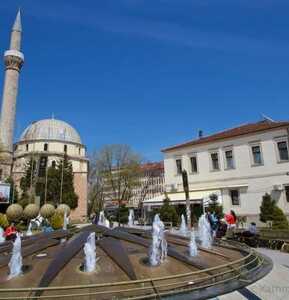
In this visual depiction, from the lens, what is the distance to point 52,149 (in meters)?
59.9

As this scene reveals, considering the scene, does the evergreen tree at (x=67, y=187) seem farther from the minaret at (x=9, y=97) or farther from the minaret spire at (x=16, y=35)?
the minaret spire at (x=16, y=35)

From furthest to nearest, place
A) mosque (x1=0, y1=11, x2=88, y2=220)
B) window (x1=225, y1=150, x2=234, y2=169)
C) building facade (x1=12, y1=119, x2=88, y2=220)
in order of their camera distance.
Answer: building facade (x1=12, y1=119, x2=88, y2=220)
mosque (x1=0, y1=11, x2=88, y2=220)
window (x1=225, y1=150, x2=234, y2=169)

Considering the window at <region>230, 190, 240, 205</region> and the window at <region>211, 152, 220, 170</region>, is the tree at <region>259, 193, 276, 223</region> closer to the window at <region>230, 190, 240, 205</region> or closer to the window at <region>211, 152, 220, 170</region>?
the window at <region>230, 190, 240, 205</region>

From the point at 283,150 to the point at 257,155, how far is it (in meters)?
2.22

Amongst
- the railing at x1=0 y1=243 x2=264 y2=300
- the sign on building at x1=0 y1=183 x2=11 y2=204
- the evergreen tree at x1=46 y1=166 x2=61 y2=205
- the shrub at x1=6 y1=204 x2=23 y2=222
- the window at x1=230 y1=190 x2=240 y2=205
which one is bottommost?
the railing at x1=0 y1=243 x2=264 y2=300

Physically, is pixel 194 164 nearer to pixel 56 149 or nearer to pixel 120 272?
pixel 120 272

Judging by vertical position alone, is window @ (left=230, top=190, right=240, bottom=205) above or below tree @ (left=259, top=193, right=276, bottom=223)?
above

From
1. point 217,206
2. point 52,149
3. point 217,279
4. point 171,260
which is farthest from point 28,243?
point 52,149

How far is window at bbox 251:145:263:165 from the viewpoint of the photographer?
27.5 metres

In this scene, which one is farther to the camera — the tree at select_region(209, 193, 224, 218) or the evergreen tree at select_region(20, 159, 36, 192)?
the evergreen tree at select_region(20, 159, 36, 192)

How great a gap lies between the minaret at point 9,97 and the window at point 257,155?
32191 mm

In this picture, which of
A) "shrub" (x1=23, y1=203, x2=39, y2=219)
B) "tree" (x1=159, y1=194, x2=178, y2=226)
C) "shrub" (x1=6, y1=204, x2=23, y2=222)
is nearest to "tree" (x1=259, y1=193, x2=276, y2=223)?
"tree" (x1=159, y1=194, x2=178, y2=226)

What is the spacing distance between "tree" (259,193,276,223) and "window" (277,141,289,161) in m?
3.43

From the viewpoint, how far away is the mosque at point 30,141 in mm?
45853
